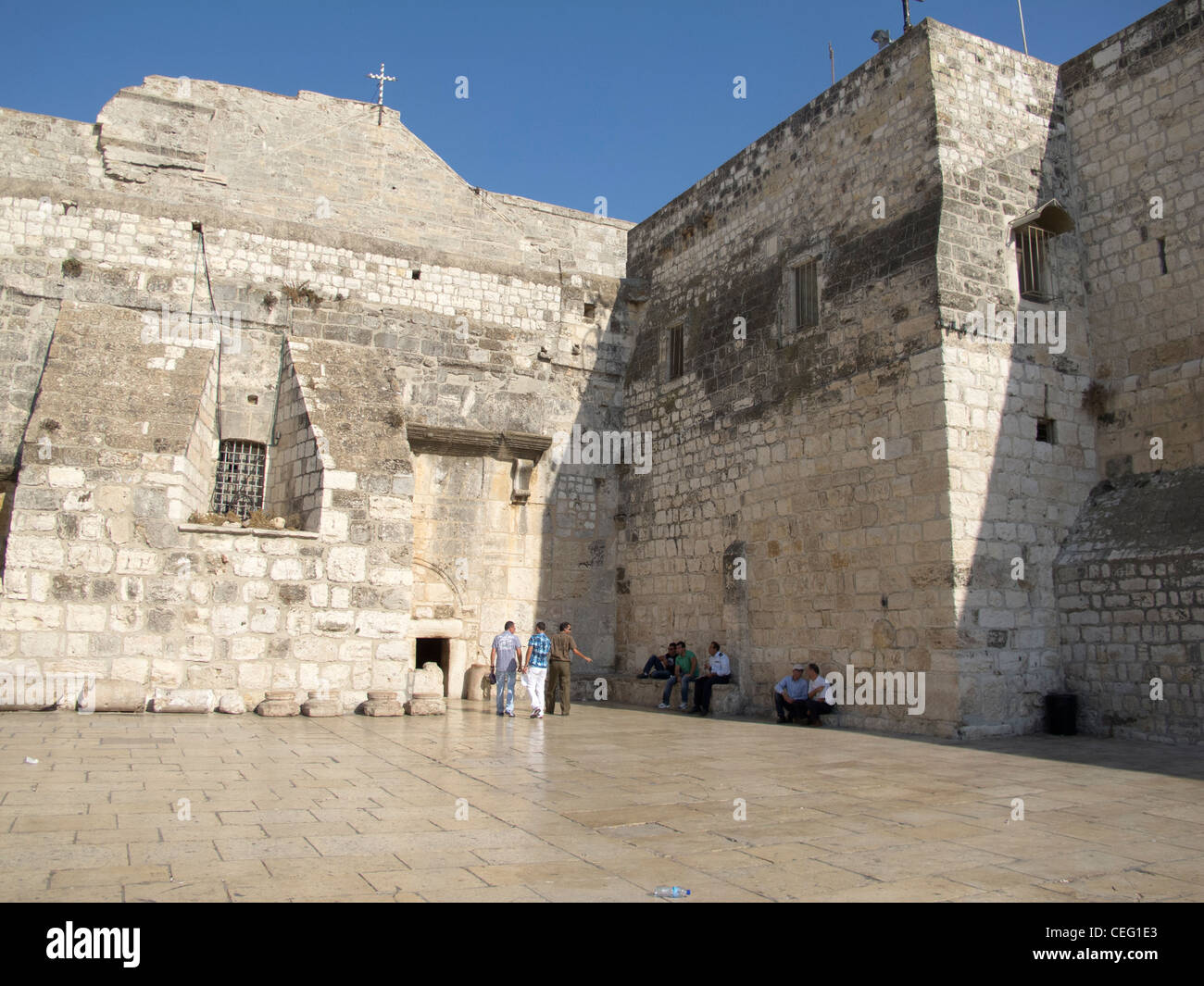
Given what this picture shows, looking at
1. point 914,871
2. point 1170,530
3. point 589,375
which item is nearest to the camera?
point 914,871

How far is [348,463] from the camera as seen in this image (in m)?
11.3

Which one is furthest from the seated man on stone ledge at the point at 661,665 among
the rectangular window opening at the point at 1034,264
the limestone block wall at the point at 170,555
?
the rectangular window opening at the point at 1034,264

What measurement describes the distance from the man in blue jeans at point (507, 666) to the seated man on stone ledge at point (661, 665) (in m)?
2.88

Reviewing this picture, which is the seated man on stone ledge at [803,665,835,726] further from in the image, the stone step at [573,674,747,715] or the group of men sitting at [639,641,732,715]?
the group of men sitting at [639,641,732,715]

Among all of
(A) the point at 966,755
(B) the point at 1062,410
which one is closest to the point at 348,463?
(A) the point at 966,755

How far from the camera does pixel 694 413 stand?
1392 cm

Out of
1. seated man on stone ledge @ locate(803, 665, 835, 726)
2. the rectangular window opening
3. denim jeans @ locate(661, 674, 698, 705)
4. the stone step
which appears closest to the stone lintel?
the stone step

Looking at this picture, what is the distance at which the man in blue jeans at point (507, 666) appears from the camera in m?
11.0

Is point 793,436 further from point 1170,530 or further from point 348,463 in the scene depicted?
point 348,463

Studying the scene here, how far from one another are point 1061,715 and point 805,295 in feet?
19.6

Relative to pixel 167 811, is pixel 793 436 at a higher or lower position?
higher

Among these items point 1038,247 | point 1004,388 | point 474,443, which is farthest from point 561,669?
point 1038,247

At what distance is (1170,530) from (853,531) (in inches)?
124

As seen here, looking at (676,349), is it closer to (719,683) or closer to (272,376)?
(719,683)
